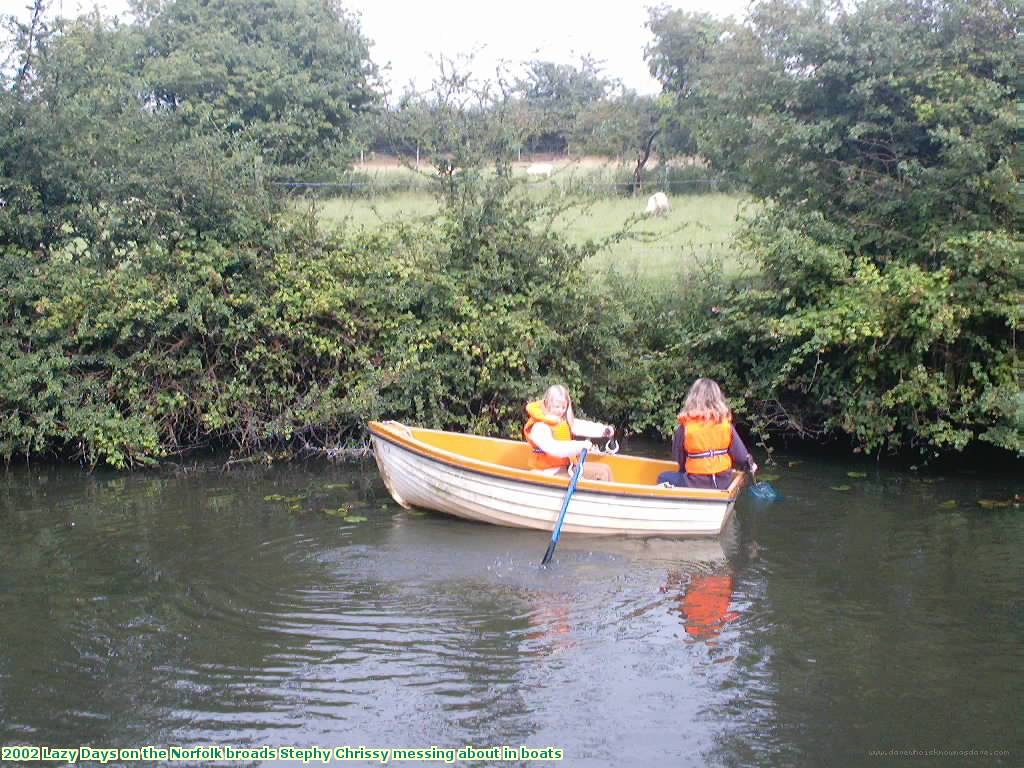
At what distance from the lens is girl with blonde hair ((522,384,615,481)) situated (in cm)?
912

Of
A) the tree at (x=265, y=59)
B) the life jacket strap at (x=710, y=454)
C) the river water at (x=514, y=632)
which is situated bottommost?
the river water at (x=514, y=632)

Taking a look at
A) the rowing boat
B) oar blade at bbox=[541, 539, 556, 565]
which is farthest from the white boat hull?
oar blade at bbox=[541, 539, 556, 565]

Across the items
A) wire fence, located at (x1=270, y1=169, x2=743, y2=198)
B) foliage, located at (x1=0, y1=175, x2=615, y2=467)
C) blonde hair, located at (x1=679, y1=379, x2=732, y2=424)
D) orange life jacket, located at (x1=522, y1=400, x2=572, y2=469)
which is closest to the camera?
blonde hair, located at (x1=679, y1=379, x2=732, y2=424)

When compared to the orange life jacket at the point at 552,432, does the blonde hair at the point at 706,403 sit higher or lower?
higher

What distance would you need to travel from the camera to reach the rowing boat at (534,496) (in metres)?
8.70

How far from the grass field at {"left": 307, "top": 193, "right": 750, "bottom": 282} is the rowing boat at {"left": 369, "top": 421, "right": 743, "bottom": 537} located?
165 inches

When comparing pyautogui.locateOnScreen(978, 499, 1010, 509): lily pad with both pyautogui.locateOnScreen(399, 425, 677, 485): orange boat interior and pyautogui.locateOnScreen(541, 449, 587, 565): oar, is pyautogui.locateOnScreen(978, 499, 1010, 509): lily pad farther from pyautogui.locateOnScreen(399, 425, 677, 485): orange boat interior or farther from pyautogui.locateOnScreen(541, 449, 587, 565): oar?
pyautogui.locateOnScreen(541, 449, 587, 565): oar

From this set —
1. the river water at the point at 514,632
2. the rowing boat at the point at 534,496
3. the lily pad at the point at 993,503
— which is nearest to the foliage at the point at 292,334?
the river water at the point at 514,632

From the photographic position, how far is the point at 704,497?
860 cm

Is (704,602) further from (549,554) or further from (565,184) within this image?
(565,184)

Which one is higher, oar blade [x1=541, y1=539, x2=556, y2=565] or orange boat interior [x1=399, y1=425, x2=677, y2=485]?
orange boat interior [x1=399, y1=425, x2=677, y2=485]

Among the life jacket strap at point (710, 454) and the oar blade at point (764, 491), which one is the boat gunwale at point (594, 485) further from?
the oar blade at point (764, 491)

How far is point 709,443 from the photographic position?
910 centimetres

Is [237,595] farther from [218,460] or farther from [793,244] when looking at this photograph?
[793,244]
